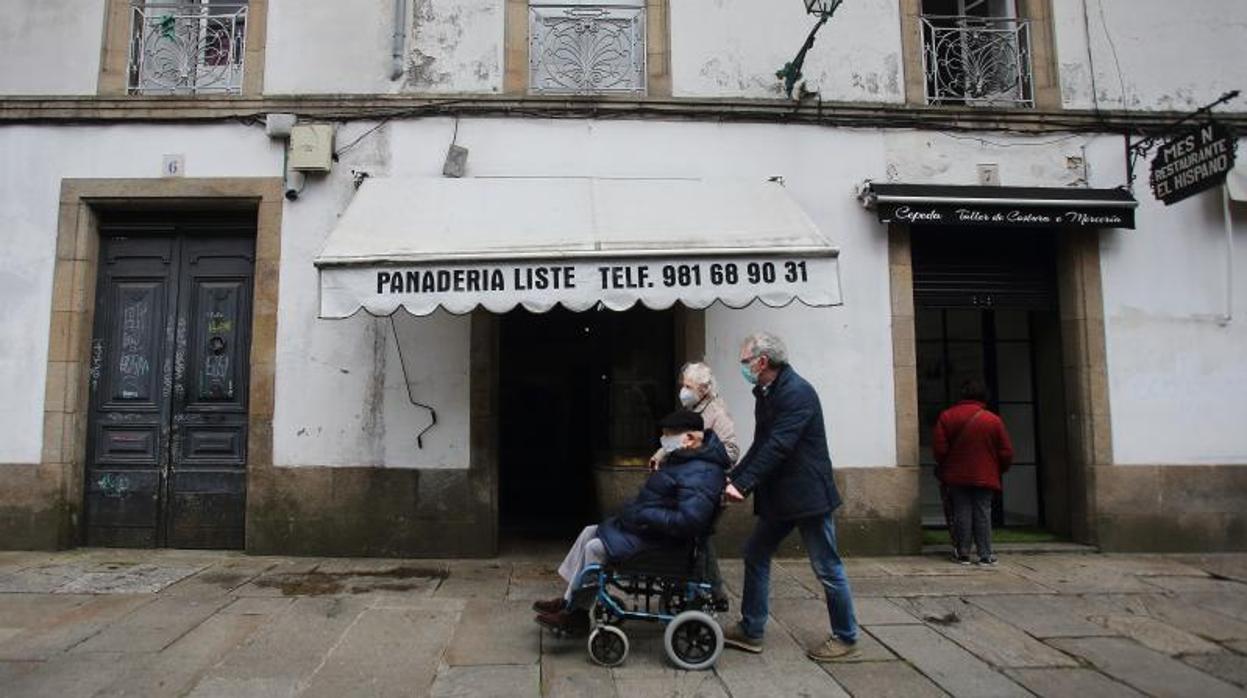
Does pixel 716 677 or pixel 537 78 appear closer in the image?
pixel 716 677

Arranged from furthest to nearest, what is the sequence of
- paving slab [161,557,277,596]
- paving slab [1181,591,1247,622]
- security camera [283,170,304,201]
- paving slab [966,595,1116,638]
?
security camera [283,170,304,201], paving slab [161,557,277,596], paving slab [1181,591,1247,622], paving slab [966,595,1116,638]

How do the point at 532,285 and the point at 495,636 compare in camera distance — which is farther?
the point at 532,285

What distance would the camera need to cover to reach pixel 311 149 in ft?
22.6

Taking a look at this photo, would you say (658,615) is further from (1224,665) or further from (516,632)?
(1224,665)

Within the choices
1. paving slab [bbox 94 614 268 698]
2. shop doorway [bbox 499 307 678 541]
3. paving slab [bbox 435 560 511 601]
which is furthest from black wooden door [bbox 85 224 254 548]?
shop doorway [bbox 499 307 678 541]

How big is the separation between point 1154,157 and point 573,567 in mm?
7066

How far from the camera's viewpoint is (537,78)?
7328 millimetres

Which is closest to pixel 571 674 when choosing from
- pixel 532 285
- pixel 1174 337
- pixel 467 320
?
pixel 532 285

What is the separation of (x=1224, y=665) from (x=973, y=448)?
2.52 meters

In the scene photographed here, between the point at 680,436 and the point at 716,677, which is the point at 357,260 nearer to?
the point at 680,436

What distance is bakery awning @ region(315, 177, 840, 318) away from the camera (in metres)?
5.46

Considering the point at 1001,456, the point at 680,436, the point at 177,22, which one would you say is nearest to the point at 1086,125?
the point at 1001,456

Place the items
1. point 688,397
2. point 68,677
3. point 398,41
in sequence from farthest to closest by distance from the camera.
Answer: point 398,41, point 688,397, point 68,677

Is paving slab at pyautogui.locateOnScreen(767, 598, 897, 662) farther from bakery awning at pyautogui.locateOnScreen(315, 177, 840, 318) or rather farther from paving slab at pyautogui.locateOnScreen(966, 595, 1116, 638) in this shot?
bakery awning at pyautogui.locateOnScreen(315, 177, 840, 318)
